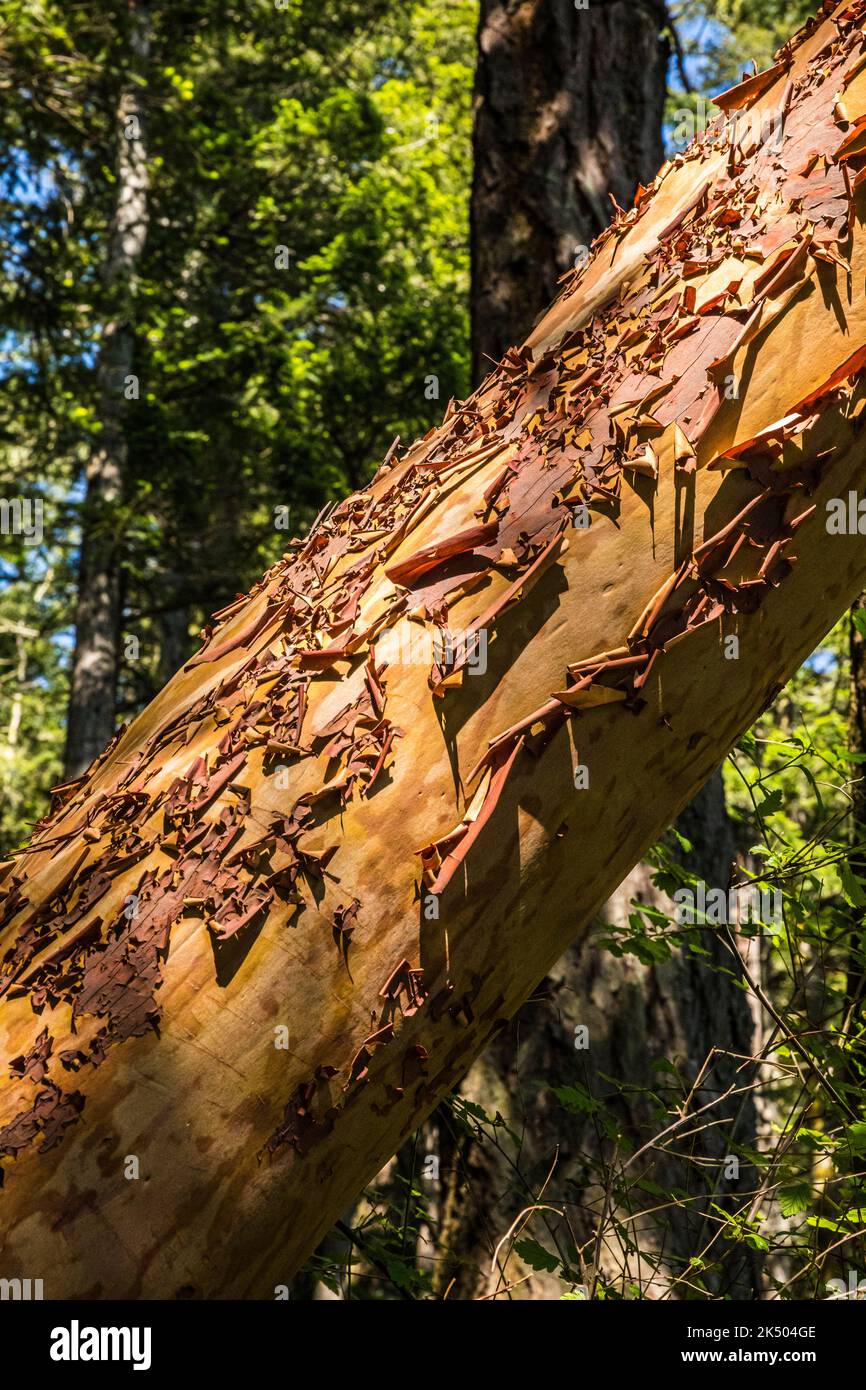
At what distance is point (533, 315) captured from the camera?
14.3 feet

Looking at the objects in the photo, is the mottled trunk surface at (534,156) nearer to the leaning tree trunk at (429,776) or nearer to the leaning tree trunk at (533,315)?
the leaning tree trunk at (533,315)

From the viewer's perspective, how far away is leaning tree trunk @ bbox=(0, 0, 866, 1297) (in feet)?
4.43

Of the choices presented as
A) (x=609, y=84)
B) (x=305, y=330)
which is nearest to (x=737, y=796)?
(x=305, y=330)

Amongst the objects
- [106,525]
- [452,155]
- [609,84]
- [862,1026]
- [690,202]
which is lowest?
[862,1026]

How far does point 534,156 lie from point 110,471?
7920 millimetres

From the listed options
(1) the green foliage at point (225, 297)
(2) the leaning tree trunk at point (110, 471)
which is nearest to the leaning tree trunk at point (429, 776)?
(2) the leaning tree trunk at point (110, 471)

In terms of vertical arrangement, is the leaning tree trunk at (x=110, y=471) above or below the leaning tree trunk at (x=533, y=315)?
above

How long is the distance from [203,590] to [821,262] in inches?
448

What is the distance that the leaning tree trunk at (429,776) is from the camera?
53.2 inches

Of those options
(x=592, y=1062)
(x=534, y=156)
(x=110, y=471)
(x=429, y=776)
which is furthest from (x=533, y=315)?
(x=110, y=471)

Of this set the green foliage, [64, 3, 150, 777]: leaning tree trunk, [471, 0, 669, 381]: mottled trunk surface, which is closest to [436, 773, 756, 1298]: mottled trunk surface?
[471, 0, 669, 381]: mottled trunk surface

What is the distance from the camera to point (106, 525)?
417 inches

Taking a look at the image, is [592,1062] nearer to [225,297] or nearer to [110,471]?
[110,471]

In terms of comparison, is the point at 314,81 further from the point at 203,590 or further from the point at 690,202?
the point at 690,202
